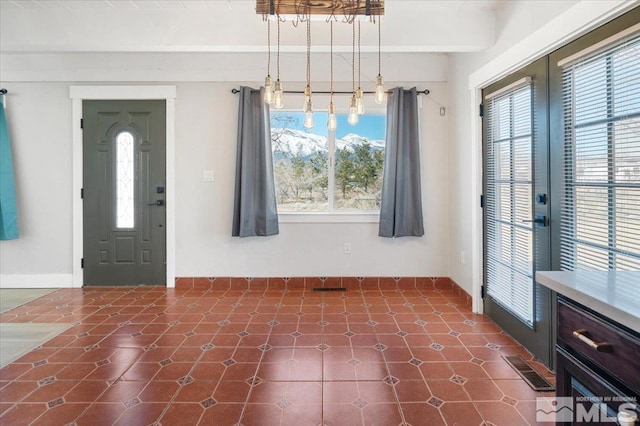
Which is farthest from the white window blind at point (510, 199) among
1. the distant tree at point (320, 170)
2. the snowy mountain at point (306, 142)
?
the distant tree at point (320, 170)

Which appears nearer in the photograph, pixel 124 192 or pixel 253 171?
pixel 253 171

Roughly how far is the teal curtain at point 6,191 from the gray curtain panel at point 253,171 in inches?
98.1

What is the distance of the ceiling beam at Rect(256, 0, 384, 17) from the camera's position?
2438mm

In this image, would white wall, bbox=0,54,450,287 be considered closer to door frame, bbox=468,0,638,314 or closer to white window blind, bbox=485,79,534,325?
door frame, bbox=468,0,638,314

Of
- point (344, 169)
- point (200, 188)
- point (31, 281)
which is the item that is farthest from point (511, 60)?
point (31, 281)

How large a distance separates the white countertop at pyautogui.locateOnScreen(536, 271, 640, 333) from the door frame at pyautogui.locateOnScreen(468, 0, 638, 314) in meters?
1.38

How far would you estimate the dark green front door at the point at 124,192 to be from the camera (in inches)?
164

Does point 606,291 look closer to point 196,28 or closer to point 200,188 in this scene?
point 196,28

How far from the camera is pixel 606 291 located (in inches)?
39.6

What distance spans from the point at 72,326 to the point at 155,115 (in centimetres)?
237

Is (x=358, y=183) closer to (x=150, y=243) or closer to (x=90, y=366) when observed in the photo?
(x=150, y=243)

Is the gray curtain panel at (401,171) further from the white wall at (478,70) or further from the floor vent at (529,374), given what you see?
the floor vent at (529,374)

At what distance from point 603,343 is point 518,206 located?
193 cm

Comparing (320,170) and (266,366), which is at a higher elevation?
(320,170)
